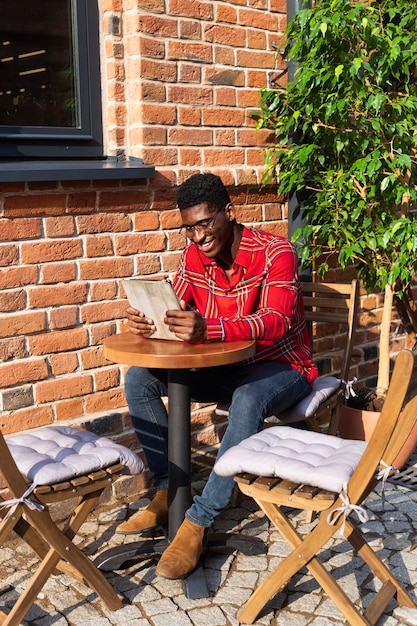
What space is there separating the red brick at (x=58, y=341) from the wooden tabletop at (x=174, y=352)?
62 centimetres

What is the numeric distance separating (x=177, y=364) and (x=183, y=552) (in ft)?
2.59

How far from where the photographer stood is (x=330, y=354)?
5.47m

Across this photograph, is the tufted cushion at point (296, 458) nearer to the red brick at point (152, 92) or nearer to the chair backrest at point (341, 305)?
the chair backrest at point (341, 305)

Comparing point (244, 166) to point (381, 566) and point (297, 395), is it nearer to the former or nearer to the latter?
point (297, 395)

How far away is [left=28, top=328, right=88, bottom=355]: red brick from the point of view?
4.03m

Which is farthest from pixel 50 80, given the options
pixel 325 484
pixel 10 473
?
pixel 325 484

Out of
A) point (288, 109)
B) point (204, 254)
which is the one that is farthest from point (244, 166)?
point (204, 254)

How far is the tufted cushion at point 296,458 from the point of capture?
2.95 meters

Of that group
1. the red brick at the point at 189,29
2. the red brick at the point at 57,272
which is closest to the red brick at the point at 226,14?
the red brick at the point at 189,29

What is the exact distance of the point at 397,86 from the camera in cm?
490

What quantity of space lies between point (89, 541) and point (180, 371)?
39.7 inches

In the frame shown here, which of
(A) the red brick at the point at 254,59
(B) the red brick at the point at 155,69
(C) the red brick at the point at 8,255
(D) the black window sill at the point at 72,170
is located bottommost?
(C) the red brick at the point at 8,255

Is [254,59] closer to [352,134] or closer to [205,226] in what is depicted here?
[352,134]

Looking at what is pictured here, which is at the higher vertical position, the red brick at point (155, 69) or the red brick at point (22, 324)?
the red brick at point (155, 69)
